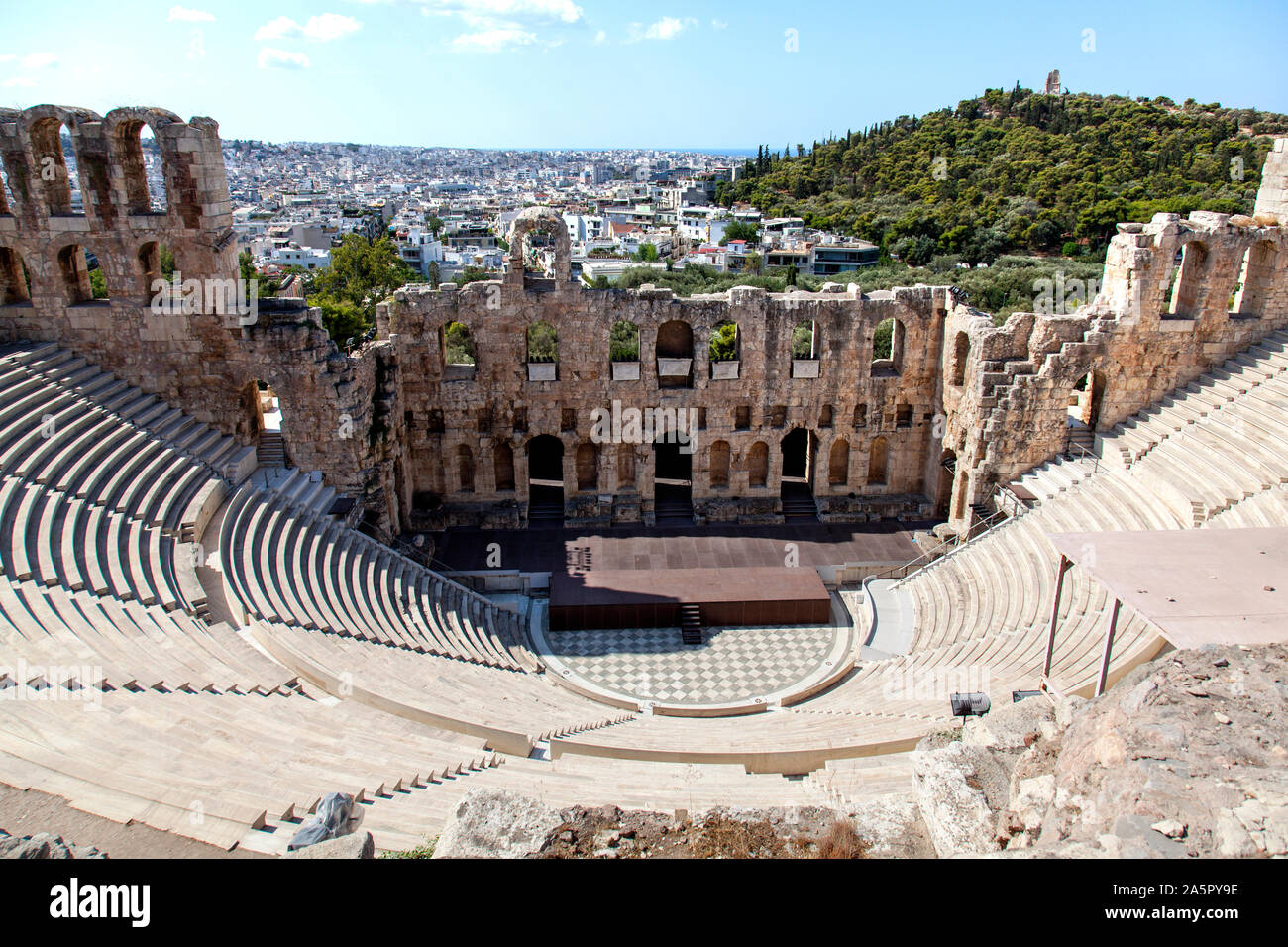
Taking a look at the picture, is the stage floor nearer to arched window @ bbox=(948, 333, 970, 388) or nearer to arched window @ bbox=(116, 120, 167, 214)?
arched window @ bbox=(948, 333, 970, 388)

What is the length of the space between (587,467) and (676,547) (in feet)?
14.2

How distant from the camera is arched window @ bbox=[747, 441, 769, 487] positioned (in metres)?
26.6

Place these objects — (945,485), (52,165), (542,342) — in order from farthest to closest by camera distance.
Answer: (542,342), (945,485), (52,165)

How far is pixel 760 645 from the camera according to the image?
20.7 meters

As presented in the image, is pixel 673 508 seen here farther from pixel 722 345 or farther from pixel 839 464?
pixel 722 345

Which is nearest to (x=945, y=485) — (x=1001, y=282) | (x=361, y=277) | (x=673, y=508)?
(x=673, y=508)

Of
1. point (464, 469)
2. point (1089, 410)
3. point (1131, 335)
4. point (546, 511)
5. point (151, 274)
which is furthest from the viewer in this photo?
point (546, 511)

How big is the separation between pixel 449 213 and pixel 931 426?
517 ft

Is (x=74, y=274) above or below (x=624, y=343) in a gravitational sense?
above

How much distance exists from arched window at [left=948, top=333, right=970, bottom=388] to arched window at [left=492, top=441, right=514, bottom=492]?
44.1ft

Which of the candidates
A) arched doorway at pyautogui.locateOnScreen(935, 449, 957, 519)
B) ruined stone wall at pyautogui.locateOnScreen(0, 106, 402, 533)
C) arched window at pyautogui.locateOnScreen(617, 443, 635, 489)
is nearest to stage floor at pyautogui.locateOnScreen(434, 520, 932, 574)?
arched doorway at pyautogui.locateOnScreen(935, 449, 957, 519)

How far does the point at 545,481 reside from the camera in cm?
2817

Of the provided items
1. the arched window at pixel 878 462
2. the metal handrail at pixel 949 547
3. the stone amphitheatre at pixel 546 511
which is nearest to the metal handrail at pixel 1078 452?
the stone amphitheatre at pixel 546 511

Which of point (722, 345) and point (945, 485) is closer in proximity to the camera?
point (945, 485)
